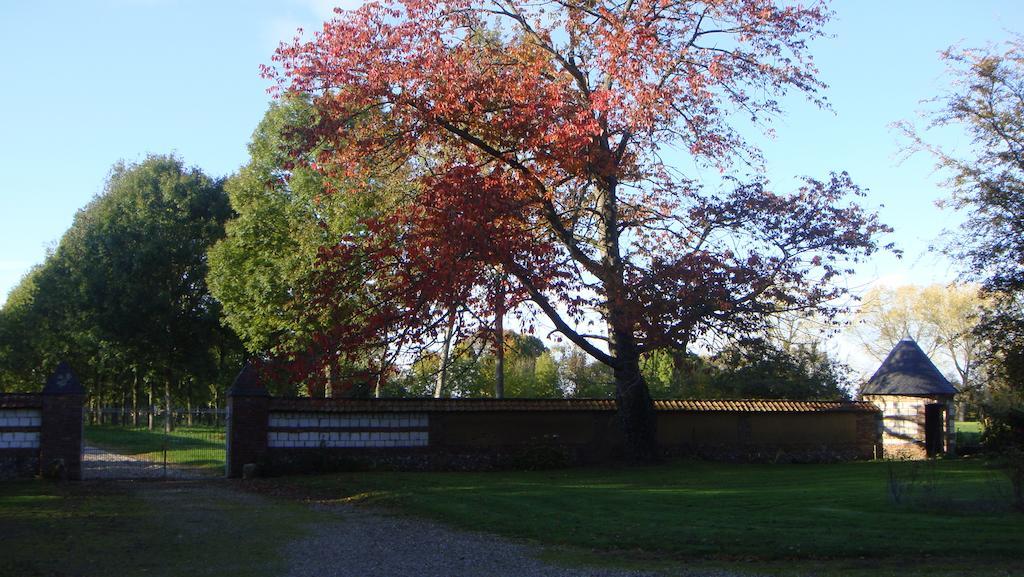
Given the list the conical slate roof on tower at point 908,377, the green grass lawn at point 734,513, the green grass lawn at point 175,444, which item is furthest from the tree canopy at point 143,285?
the conical slate roof on tower at point 908,377

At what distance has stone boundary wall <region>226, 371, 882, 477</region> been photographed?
20.5 m

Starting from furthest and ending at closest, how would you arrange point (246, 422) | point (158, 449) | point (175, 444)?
1. point (175, 444)
2. point (158, 449)
3. point (246, 422)

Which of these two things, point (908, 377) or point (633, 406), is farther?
point (908, 377)

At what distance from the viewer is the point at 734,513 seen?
1378cm

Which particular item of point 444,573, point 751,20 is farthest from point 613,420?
point 444,573

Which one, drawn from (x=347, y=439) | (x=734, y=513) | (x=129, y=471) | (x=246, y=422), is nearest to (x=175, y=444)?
(x=129, y=471)

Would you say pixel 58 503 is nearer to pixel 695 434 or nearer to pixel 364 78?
pixel 364 78

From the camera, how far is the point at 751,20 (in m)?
20.6

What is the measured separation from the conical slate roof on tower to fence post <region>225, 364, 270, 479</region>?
2013 centimetres

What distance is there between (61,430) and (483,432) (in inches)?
380

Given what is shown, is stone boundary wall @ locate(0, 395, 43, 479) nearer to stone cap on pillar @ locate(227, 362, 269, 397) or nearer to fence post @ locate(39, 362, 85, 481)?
fence post @ locate(39, 362, 85, 481)

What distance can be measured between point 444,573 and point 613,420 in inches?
585

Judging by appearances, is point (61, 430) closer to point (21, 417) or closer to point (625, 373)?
point (21, 417)

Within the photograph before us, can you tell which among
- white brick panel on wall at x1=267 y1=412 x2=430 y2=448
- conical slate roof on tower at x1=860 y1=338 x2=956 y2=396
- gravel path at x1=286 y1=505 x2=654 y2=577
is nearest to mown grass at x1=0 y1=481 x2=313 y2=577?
gravel path at x1=286 y1=505 x2=654 y2=577
